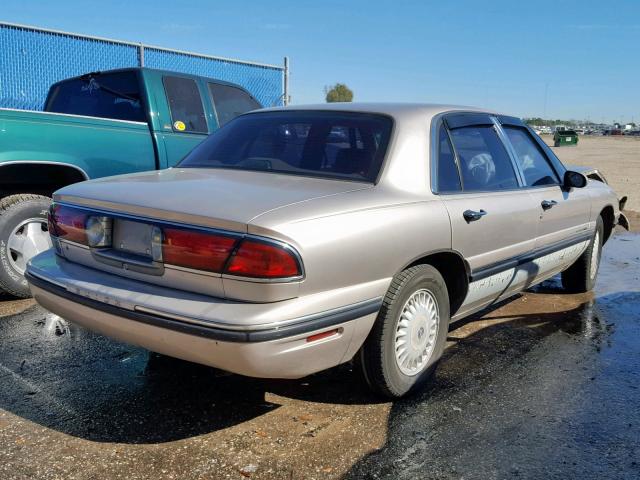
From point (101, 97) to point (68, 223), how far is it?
10.7 feet

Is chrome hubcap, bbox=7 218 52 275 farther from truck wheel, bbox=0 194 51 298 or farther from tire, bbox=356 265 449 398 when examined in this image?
tire, bbox=356 265 449 398

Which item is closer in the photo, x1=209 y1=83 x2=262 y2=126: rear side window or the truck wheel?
the truck wheel

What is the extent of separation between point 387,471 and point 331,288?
821 millimetres

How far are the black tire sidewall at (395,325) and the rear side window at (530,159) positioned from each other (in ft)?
4.63

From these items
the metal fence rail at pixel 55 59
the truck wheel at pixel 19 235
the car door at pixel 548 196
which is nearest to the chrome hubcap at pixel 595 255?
the car door at pixel 548 196

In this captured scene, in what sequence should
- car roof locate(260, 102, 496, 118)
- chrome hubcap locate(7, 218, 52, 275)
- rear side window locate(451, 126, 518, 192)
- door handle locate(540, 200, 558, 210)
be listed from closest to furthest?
car roof locate(260, 102, 496, 118), rear side window locate(451, 126, 518, 192), door handle locate(540, 200, 558, 210), chrome hubcap locate(7, 218, 52, 275)

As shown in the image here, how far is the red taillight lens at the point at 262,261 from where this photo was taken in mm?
2459

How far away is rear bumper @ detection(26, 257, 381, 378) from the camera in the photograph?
96.4 inches

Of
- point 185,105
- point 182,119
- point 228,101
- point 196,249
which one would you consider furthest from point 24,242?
point 196,249

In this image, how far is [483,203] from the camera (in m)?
3.65

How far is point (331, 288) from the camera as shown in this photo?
104 inches

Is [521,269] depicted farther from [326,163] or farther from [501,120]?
[326,163]

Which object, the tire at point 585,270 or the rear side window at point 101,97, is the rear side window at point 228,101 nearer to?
the rear side window at point 101,97

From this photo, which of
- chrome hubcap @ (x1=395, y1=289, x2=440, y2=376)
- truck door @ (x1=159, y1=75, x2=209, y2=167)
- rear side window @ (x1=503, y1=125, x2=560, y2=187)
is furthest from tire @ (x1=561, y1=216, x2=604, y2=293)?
truck door @ (x1=159, y1=75, x2=209, y2=167)
